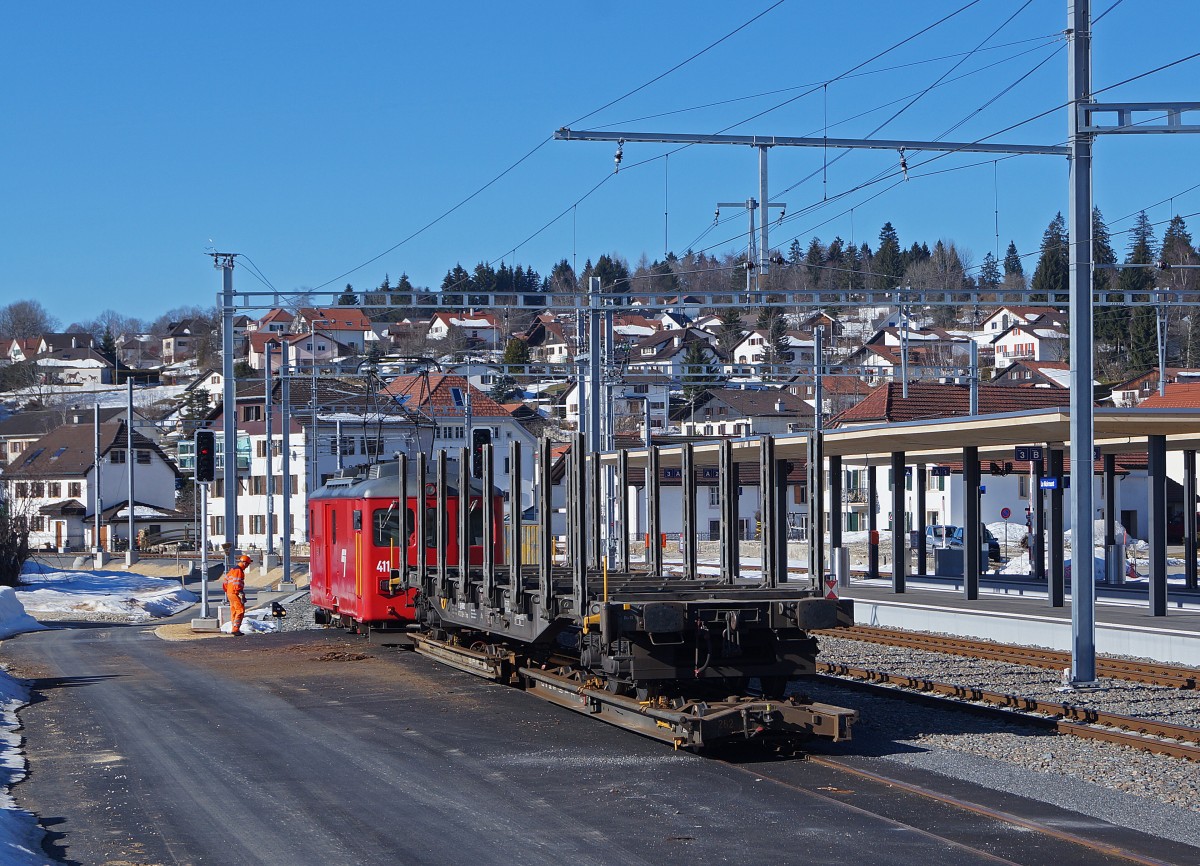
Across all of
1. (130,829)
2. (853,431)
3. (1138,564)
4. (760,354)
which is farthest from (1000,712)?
(760,354)

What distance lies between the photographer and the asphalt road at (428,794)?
27.3ft

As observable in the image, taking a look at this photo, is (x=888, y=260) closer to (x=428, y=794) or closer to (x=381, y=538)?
(x=381, y=538)

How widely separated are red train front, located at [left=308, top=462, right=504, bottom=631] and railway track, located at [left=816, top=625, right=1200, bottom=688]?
5.91m

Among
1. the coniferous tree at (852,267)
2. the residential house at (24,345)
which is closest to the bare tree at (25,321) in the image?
the residential house at (24,345)

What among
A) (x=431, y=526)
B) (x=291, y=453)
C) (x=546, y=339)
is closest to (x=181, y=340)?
(x=546, y=339)

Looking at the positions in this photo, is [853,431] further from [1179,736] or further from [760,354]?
[760,354]

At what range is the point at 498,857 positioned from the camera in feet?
26.7

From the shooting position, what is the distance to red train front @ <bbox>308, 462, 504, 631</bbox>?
1933cm

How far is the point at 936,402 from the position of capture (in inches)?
2354

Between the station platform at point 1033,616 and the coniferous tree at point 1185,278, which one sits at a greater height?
the coniferous tree at point 1185,278

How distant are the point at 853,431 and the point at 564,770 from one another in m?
17.1

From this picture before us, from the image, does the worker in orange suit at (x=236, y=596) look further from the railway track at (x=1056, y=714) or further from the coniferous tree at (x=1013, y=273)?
the coniferous tree at (x=1013, y=273)

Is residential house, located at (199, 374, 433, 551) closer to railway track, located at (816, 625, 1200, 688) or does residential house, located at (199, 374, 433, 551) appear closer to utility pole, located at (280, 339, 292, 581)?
utility pole, located at (280, 339, 292, 581)

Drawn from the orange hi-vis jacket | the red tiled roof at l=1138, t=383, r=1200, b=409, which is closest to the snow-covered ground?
the orange hi-vis jacket
